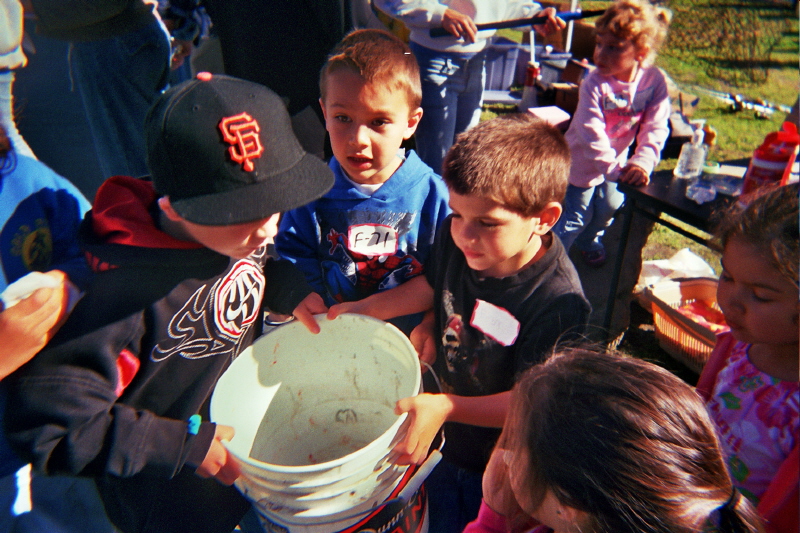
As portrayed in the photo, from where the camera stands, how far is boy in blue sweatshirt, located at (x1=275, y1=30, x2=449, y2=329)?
1607mm

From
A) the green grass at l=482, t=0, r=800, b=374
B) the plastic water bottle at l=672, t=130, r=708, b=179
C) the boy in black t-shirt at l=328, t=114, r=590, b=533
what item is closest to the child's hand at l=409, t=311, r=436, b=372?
the boy in black t-shirt at l=328, t=114, r=590, b=533

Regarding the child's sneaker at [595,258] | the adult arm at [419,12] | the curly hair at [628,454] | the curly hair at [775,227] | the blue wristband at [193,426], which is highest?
the adult arm at [419,12]

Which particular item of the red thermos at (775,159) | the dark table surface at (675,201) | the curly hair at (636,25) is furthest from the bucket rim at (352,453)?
the curly hair at (636,25)

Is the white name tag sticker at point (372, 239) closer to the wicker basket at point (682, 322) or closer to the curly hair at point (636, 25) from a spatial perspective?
the wicker basket at point (682, 322)

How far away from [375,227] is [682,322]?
162 cm

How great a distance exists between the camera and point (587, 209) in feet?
10.0

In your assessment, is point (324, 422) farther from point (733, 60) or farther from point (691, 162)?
point (733, 60)

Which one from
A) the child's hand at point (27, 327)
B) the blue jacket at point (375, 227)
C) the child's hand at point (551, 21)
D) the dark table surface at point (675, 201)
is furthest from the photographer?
the child's hand at point (551, 21)

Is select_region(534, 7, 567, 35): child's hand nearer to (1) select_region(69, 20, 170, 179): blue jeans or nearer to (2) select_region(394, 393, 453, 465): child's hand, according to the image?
(1) select_region(69, 20, 170, 179): blue jeans

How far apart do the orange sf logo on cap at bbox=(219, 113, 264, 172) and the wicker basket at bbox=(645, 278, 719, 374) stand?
212 centimetres

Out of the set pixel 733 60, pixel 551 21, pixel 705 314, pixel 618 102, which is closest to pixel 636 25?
pixel 618 102

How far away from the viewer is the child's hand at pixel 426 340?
1.56 meters

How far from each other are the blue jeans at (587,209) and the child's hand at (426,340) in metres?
1.65

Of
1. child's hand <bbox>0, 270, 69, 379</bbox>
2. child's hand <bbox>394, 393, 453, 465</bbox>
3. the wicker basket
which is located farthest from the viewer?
the wicker basket
